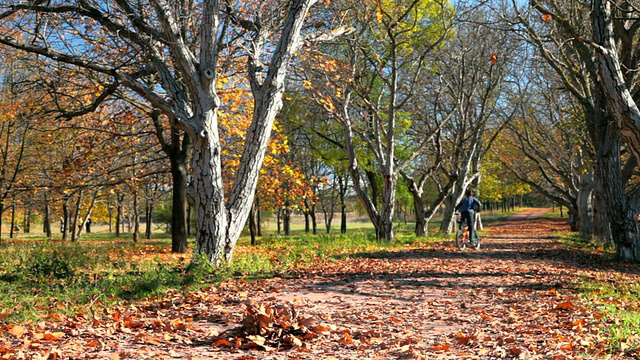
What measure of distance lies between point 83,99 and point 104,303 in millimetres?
10660

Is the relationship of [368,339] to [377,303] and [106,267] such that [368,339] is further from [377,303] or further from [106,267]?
[106,267]

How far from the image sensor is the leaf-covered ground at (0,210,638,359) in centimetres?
474

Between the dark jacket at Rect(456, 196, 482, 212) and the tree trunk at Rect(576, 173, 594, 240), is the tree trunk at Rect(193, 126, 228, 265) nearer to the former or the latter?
the dark jacket at Rect(456, 196, 482, 212)

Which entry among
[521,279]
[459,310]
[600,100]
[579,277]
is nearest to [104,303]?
[459,310]

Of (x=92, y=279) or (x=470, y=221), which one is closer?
(x=92, y=279)

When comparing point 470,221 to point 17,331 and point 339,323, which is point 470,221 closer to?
point 339,323

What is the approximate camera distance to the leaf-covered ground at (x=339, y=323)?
187 inches

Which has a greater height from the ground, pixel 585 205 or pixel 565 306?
pixel 585 205

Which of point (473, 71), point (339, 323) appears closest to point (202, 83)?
point (339, 323)

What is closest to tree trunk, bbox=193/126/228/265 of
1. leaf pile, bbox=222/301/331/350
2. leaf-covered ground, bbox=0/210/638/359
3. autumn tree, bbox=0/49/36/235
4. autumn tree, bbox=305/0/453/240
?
leaf-covered ground, bbox=0/210/638/359

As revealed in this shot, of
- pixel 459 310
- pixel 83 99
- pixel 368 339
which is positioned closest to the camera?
pixel 368 339

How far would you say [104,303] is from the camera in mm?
6598

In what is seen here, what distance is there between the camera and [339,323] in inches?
234

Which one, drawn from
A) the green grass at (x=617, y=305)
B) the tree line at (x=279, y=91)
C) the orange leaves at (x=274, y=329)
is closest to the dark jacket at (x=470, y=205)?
the tree line at (x=279, y=91)
